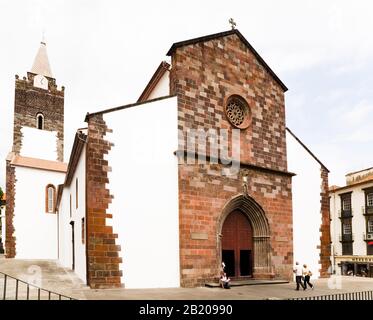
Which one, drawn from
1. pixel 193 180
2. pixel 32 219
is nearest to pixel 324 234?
pixel 193 180

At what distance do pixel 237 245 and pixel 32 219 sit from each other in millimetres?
20160

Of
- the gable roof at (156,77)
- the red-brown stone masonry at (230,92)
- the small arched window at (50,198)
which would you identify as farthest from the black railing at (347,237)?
the gable roof at (156,77)

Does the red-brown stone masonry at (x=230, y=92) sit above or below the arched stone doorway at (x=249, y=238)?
above

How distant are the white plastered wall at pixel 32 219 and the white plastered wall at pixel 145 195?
770 inches

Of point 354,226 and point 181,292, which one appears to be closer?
point 181,292

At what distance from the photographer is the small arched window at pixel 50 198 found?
110 feet

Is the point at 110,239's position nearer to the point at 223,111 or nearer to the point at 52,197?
the point at 223,111

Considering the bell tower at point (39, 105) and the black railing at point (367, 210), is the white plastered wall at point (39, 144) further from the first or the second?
the black railing at point (367, 210)

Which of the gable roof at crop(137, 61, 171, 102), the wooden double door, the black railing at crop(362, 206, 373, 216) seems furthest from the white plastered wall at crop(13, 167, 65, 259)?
the black railing at crop(362, 206, 373, 216)

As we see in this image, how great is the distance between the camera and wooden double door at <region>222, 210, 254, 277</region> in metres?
18.5

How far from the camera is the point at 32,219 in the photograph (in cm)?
3294

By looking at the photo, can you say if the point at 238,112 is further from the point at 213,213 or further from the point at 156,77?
the point at 213,213
